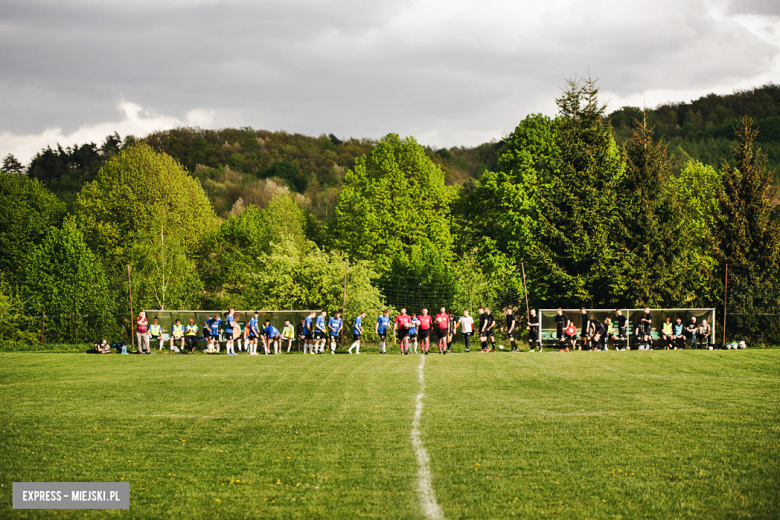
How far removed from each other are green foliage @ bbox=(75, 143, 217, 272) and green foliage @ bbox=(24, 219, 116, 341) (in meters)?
2.24

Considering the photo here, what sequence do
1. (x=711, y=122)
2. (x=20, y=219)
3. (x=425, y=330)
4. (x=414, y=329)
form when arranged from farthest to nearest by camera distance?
(x=711, y=122) < (x=20, y=219) < (x=414, y=329) < (x=425, y=330)

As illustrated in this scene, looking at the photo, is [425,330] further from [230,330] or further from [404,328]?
[230,330]

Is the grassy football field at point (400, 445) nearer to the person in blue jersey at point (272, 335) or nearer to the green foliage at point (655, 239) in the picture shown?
the person in blue jersey at point (272, 335)

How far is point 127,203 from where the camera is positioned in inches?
1500

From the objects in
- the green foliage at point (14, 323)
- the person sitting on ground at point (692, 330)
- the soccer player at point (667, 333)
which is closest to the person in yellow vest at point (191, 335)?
the green foliage at point (14, 323)

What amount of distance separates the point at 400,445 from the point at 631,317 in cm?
2186

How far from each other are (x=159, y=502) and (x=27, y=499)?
3.92 ft

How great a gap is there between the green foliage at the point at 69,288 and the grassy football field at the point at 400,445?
23486mm

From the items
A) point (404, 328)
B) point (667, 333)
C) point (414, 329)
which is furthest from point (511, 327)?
point (667, 333)

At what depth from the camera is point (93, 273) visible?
35.7 meters

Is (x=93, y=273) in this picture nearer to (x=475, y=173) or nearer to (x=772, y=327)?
(x=772, y=327)

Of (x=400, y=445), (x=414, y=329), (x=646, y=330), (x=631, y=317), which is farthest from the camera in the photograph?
(x=631, y=317)

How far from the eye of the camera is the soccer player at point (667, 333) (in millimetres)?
24047

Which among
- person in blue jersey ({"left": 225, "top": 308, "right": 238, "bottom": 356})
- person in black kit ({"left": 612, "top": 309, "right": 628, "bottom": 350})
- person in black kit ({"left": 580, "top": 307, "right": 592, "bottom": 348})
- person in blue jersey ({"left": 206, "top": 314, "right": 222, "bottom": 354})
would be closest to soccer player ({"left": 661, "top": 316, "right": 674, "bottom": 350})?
person in black kit ({"left": 612, "top": 309, "right": 628, "bottom": 350})
